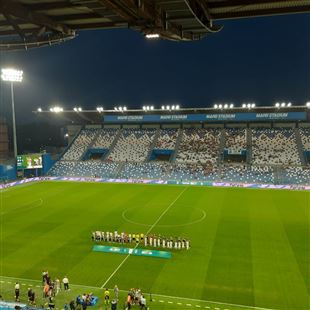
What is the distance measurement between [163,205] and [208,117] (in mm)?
33386

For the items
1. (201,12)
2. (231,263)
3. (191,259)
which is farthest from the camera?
(191,259)

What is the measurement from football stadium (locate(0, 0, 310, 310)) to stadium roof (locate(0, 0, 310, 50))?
0.16 feet

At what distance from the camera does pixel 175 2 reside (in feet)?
28.5

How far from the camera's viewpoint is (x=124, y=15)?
895 cm

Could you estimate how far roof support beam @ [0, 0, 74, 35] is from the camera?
9102 mm

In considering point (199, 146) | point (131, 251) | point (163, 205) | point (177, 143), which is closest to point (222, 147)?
point (199, 146)

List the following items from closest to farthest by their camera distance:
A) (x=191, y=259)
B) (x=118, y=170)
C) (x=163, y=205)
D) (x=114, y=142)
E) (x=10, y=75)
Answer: (x=191, y=259)
(x=163, y=205)
(x=10, y=75)
(x=118, y=170)
(x=114, y=142)

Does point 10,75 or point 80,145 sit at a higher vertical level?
point 10,75

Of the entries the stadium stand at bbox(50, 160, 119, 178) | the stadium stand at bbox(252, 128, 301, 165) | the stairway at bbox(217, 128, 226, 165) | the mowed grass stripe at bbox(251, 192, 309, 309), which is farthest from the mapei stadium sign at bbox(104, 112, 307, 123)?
the mowed grass stripe at bbox(251, 192, 309, 309)

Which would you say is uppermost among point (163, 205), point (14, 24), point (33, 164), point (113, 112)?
point (113, 112)

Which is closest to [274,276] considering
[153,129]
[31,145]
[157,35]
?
[157,35]

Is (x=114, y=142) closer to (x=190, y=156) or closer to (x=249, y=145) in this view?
(x=190, y=156)

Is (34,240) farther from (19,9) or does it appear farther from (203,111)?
(203,111)

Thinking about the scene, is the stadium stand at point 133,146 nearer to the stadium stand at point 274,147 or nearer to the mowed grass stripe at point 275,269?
the stadium stand at point 274,147
